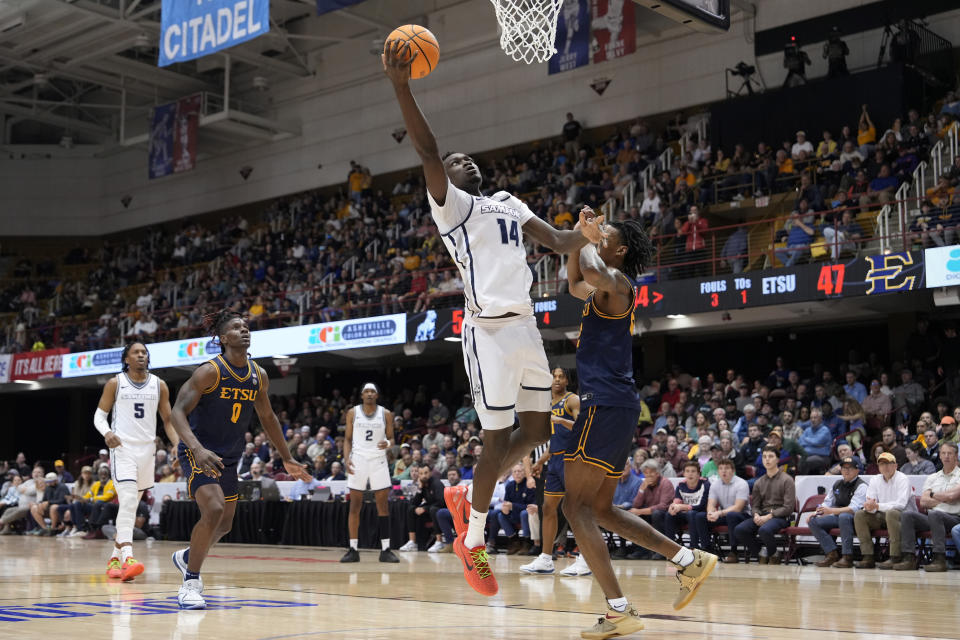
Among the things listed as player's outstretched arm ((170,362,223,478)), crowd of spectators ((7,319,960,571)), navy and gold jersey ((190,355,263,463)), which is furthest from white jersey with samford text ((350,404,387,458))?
player's outstretched arm ((170,362,223,478))

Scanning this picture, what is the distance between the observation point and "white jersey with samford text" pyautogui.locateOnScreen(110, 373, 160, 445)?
10.3 metres

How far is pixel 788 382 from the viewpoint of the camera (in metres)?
19.0

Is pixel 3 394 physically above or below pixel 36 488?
above

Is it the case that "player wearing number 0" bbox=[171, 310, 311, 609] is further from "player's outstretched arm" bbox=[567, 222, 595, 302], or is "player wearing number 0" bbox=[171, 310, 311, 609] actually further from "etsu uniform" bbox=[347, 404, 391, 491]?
"etsu uniform" bbox=[347, 404, 391, 491]

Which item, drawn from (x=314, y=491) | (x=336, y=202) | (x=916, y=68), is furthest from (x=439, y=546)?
(x=336, y=202)

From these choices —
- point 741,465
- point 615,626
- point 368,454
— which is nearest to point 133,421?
point 368,454

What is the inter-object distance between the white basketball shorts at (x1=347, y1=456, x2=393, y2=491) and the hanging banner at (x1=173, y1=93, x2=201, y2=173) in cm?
1947

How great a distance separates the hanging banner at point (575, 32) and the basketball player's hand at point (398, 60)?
17757 millimetres

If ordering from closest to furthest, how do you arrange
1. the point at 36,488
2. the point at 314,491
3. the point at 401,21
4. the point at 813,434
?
the point at 813,434 < the point at 314,491 < the point at 36,488 < the point at 401,21

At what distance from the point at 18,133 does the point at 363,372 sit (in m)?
17.8

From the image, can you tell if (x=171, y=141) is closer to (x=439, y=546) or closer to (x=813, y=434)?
(x=439, y=546)

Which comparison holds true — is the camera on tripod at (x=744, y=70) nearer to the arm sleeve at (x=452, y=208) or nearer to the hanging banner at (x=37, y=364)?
the hanging banner at (x=37, y=364)

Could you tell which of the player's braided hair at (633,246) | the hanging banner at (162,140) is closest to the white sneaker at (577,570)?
the player's braided hair at (633,246)

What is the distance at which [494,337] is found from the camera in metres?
5.96
